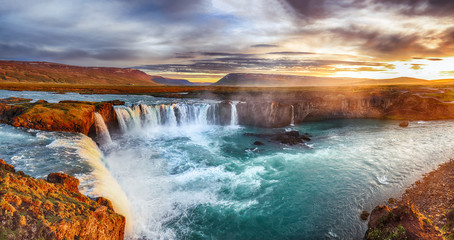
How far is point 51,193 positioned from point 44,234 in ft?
7.27

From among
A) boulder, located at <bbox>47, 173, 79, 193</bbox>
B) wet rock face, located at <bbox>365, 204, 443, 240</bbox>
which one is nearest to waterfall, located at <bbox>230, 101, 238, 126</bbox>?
wet rock face, located at <bbox>365, 204, 443, 240</bbox>

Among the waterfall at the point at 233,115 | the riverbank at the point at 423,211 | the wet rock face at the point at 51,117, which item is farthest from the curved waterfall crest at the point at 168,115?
the riverbank at the point at 423,211

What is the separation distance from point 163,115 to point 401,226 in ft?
107

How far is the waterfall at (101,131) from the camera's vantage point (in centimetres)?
2519

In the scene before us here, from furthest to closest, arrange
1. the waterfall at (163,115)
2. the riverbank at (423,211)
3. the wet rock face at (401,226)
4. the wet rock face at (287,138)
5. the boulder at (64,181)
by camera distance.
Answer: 1. the waterfall at (163,115)
2. the wet rock face at (287,138)
3. the boulder at (64,181)
4. the riverbank at (423,211)
5. the wet rock face at (401,226)

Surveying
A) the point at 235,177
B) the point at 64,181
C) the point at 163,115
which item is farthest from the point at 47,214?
the point at 163,115

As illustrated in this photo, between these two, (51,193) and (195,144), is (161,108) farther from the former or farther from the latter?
(51,193)

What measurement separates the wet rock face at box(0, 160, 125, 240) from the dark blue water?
3.33m

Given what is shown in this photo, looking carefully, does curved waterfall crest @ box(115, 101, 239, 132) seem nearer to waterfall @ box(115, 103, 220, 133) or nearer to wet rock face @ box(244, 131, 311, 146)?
waterfall @ box(115, 103, 220, 133)

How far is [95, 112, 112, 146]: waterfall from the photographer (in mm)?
25188

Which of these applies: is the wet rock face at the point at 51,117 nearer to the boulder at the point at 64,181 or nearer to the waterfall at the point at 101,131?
the waterfall at the point at 101,131

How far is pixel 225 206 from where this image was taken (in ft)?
45.0

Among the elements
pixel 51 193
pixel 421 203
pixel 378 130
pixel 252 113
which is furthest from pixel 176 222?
pixel 378 130


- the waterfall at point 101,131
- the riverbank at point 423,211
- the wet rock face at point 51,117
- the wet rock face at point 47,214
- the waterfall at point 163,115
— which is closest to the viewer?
the wet rock face at point 47,214
